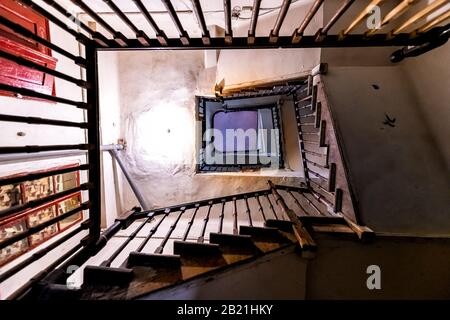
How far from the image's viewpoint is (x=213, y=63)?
364 centimetres

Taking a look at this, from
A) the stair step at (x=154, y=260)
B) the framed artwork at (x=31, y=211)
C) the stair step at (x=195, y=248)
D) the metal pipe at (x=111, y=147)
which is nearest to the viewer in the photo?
the stair step at (x=154, y=260)

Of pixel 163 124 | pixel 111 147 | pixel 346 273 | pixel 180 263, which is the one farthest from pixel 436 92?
pixel 111 147

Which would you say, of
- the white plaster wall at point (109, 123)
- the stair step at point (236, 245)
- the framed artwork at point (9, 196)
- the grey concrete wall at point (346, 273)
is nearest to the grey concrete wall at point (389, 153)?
the grey concrete wall at point (346, 273)

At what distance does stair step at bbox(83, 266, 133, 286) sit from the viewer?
1.27 m

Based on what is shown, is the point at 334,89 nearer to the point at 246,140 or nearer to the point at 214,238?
the point at 214,238

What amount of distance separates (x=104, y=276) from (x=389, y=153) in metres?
2.11

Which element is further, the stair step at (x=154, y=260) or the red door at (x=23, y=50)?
the red door at (x=23, y=50)

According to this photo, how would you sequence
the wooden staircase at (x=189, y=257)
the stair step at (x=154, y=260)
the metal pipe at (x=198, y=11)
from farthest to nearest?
1. the stair step at (x=154, y=260)
2. the wooden staircase at (x=189, y=257)
3. the metal pipe at (x=198, y=11)

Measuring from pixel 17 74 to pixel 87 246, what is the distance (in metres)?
1.84

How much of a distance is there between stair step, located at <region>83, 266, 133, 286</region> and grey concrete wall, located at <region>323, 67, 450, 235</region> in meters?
1.58

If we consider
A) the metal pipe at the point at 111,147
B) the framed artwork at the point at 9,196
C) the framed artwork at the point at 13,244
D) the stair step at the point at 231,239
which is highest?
the metal pipe at the point at 111,147

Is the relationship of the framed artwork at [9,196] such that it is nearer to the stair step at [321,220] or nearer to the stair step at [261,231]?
the stair step at [261,231]

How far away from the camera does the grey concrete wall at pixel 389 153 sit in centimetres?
161

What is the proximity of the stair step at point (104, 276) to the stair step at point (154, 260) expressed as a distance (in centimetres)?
14
